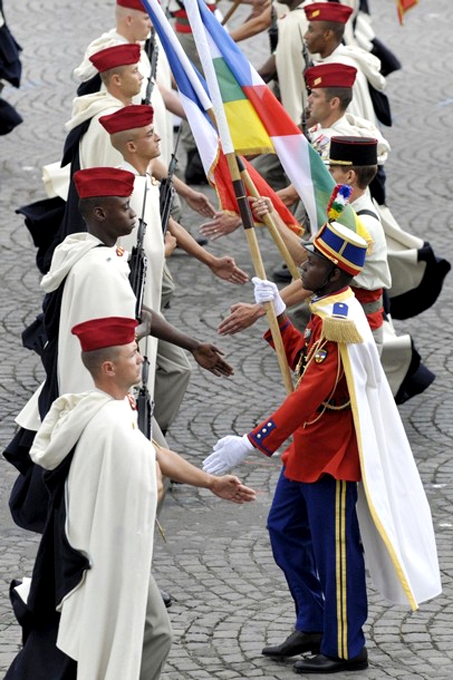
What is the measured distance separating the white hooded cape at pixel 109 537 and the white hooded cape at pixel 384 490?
3.78 ft

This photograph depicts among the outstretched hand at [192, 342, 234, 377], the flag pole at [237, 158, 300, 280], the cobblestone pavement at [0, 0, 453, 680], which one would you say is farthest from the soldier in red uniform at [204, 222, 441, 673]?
the outstretched hand at [192, 342, 234, 377]

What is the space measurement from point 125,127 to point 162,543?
1.97m

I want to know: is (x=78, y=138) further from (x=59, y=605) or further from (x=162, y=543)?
(x=59, y=605)

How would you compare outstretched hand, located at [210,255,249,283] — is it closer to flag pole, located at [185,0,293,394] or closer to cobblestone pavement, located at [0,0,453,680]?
cobblestone pavement, located at [0,0,453,680]

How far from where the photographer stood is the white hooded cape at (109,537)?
17.3 ft

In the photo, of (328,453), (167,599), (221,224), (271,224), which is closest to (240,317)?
(271,224)

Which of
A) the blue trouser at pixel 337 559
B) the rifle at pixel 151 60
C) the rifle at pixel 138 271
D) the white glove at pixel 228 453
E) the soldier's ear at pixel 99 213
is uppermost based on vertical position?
the rifle at pixel 151 60

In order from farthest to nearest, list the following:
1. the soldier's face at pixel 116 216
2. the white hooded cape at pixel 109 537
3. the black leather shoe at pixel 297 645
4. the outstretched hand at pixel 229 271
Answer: the outstretched hand at pixel 229 271, the soldier's face at pixel 116 216, the black leather shoe at pixel 297 645, the white hooded cape at pixel 109 537

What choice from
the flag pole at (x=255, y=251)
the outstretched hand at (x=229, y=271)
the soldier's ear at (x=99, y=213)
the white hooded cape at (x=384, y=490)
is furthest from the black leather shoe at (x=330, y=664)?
the outstretched hand at (x=229, y=271)

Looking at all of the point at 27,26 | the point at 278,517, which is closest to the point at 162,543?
the point at 278,517

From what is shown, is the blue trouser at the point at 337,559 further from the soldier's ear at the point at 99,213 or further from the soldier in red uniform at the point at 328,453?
the soldier's ear at the point at 99,213

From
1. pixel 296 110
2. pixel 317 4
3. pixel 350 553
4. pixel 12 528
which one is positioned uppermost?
pixel 317 4

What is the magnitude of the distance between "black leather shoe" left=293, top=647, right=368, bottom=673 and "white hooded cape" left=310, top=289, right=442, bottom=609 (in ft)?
1.03

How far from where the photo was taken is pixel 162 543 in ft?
25.6
